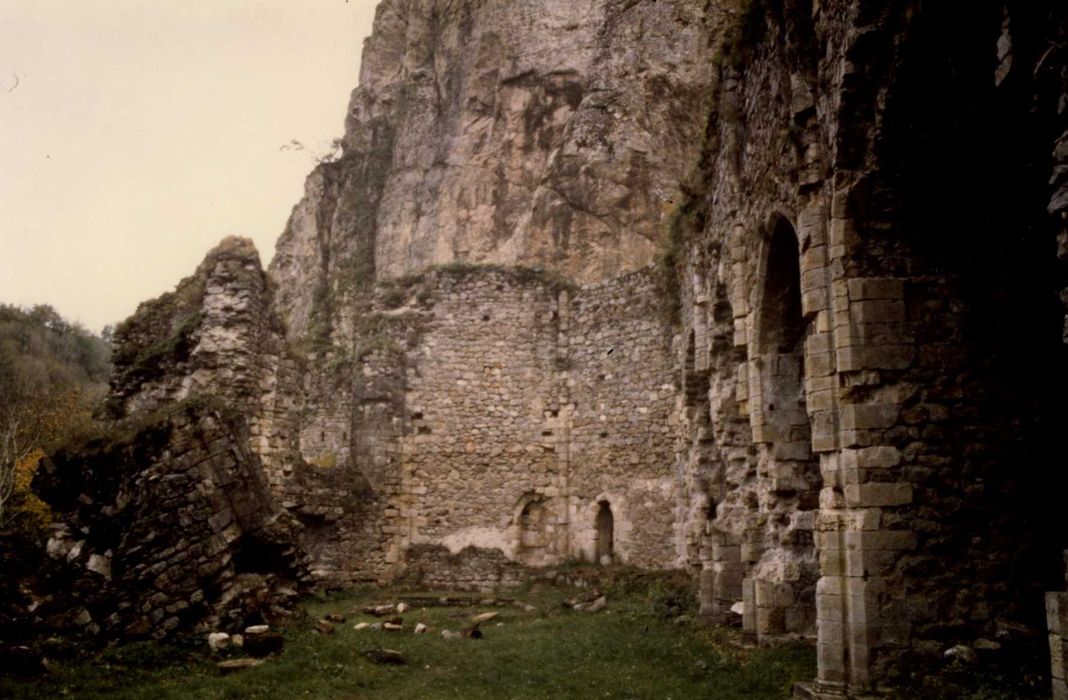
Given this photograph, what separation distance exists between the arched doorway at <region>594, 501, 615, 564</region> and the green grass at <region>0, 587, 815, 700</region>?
23.2 ft

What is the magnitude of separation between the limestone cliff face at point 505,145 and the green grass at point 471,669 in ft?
48.3

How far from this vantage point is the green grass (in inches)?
375

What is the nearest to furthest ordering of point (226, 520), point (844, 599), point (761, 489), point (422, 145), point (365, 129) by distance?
point (844, 599), point (226, 520), point (761, 489), point (422, 145), point (365, 129)

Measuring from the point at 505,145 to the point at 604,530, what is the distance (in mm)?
17556

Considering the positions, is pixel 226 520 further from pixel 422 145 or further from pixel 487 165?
pixel 422 145

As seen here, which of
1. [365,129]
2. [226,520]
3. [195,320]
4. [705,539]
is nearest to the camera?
[226,520]

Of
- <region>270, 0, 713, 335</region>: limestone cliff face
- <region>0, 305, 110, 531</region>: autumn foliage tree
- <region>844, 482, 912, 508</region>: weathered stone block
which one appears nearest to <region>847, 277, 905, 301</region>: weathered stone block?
<region>844, 482, 912, 508</region>: weathered stone block

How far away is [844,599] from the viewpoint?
8641 millimetres

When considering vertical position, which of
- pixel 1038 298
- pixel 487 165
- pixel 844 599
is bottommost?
pixel 844 599

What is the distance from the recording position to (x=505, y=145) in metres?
34.8

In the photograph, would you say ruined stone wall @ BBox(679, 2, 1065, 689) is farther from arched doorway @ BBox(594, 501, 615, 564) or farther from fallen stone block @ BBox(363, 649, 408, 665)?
arched doorway @ BBox(594, 501, 615, 564)

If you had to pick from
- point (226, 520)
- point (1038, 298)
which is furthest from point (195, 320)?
point (1038, 298)

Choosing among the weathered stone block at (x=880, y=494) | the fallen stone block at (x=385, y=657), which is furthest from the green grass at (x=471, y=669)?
the weathered stone block at (x=880, y=494)

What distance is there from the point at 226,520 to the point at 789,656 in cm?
716
